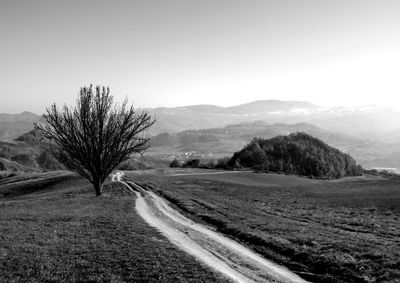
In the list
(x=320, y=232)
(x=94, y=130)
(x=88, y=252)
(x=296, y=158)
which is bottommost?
(x=296, y=158)

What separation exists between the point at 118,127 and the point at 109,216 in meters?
16.5

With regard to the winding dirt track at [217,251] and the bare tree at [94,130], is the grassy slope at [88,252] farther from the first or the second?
the bare tree at [94,130]

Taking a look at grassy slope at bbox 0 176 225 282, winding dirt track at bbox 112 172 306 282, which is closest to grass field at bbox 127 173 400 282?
winding dirt track at bbox 112 172 306 282

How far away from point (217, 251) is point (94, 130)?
94.5ft

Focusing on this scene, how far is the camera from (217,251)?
22.6 metres

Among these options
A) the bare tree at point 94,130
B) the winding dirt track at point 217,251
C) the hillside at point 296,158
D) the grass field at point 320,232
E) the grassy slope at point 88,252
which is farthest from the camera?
the hillside at point 296,158

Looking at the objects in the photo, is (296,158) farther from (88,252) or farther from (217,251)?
(88,252)

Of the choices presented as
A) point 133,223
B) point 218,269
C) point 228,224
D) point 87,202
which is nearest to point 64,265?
point 218,269

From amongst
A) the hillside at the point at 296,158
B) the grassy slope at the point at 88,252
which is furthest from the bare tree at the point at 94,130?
the hillside at the point at 296,158

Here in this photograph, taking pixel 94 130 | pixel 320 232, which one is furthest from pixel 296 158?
pixel 320 232

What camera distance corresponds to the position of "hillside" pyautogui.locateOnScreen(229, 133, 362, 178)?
141000 millimetres

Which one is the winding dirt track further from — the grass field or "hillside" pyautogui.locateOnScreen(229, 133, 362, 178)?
"hillside" pyautogui.locateOnScreen(229, 133, 362, 178)

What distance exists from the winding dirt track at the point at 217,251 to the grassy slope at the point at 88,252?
104 cm

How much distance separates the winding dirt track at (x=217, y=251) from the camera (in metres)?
18.3
